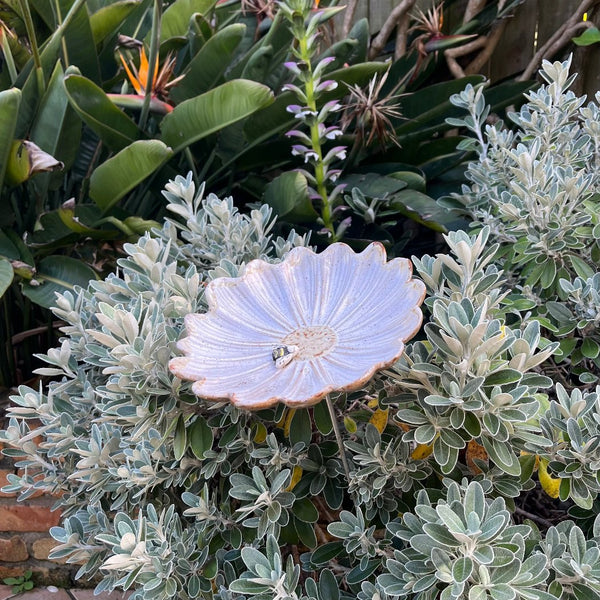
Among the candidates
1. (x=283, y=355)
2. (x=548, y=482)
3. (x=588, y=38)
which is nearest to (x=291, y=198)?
(x=283, y=355)

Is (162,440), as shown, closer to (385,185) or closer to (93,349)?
(93,349)

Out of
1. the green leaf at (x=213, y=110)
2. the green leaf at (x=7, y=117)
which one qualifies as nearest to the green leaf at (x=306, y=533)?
the green leaf at (x=213, y=110)

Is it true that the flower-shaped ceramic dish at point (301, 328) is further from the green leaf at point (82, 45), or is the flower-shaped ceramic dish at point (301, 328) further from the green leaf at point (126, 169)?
the green leaf at point (82, 45)

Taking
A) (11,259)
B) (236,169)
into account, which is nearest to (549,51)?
(236,169)

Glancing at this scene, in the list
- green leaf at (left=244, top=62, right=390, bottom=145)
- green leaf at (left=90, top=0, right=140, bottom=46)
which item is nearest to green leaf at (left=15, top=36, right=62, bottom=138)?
green leaf at (left=90, top=0, right=140, bottom=46)

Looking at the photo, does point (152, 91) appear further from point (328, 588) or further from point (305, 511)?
point (328, 588)

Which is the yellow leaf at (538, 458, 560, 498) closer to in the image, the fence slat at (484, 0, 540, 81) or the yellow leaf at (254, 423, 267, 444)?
the yellow leaf at (254, 423, 267, 444)

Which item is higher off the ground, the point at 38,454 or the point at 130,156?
the point at 130,156
